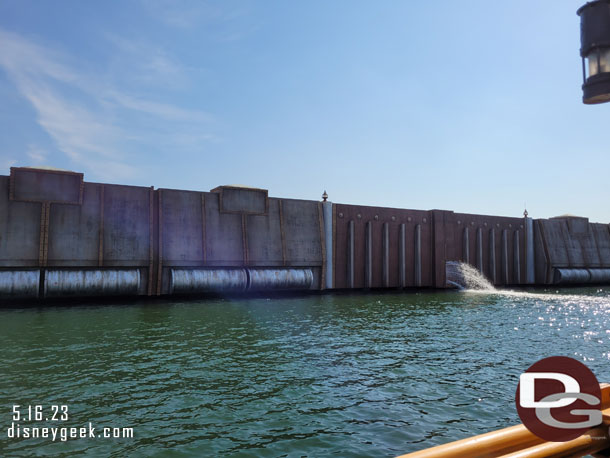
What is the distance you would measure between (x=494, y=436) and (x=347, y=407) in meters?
6.04

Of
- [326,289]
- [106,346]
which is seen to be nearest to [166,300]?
[326,289]

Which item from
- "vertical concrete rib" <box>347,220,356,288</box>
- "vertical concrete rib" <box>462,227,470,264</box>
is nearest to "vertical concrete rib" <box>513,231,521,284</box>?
"vertical concrete rib" <box>462,227,470,264</box>

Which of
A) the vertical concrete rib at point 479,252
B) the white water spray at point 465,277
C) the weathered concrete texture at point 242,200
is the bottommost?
the white water spray at point 465,277

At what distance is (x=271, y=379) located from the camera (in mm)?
10273

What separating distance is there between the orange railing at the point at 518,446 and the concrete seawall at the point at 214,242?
2785cm

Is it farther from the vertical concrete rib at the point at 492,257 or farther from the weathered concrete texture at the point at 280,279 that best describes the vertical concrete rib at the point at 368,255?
the vertical concrete rib at the point at 492,257

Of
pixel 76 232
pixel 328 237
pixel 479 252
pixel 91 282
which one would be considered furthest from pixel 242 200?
pixel 479 252

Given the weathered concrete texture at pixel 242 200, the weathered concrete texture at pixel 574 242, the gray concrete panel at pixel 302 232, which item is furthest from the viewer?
the weathered concrete texture at pixel 574 242

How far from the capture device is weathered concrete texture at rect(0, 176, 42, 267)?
85.6 ft

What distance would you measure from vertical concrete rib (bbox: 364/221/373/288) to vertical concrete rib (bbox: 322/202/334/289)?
3734 millimetres

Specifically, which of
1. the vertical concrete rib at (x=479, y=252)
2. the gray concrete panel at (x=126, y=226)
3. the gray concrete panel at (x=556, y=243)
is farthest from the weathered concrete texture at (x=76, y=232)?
the gray concrete panel at (x=556, y=243)

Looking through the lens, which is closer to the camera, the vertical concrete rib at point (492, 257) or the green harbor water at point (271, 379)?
the green harbor water at point (271, 379)

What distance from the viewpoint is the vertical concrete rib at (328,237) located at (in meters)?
37.0

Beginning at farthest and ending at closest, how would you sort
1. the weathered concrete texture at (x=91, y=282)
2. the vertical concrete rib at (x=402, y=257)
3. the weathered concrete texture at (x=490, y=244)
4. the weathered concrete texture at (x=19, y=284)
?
the weathered concrete texture at (x=490, y=244) → the vertical concrete rib at (x=402, y=257) → the weathered concrete texture at (x=91, y=282) → the weathered concrete texture at (x=19, y=284)
